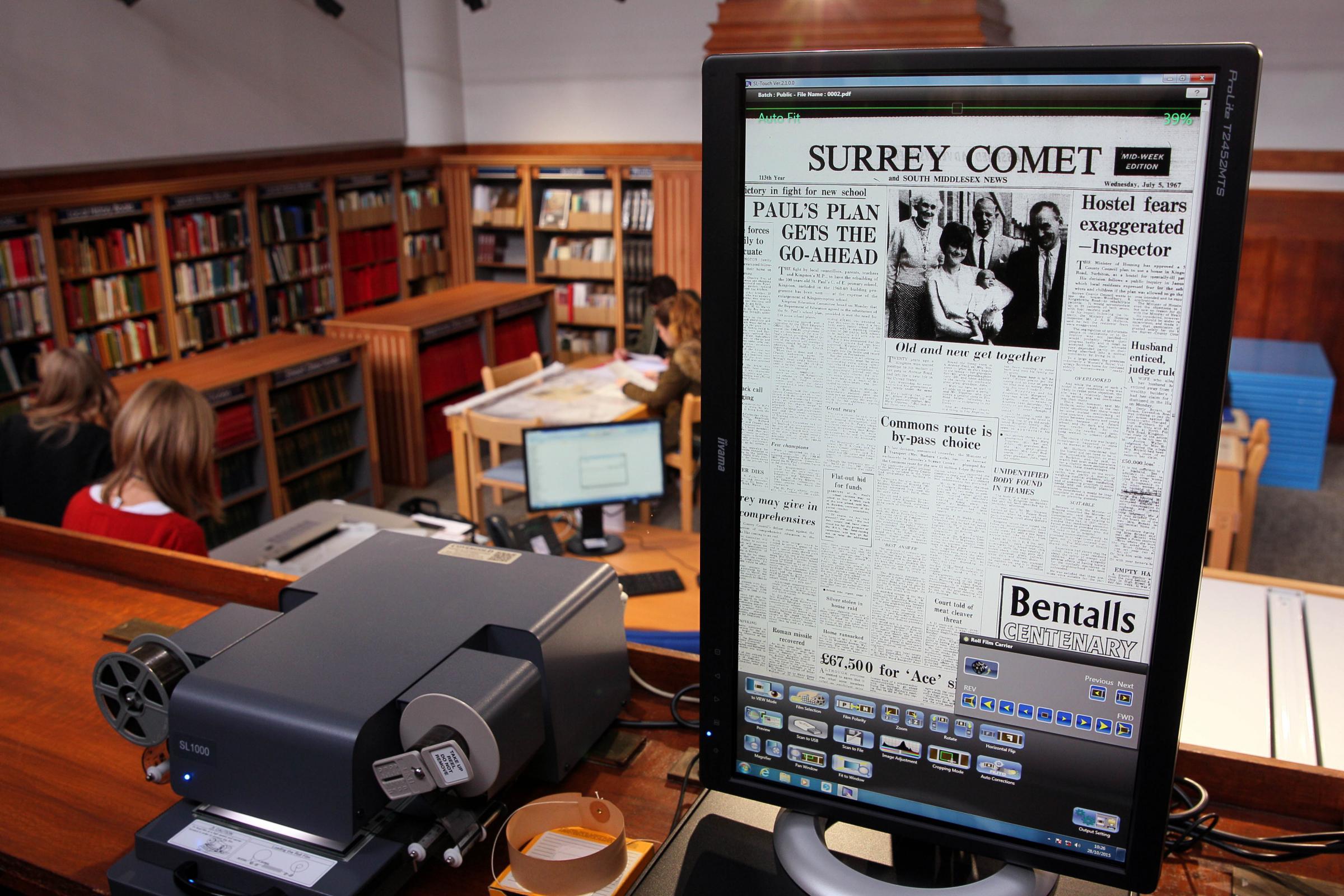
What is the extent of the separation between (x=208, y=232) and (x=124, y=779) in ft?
19.5

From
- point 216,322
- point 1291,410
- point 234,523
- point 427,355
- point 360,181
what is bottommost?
point 234,523

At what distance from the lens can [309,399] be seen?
5.63m

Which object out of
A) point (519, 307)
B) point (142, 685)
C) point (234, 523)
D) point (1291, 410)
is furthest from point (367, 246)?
point (142, 685)

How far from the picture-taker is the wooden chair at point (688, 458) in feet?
14.6

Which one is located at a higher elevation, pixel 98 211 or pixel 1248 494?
pixel 98 211

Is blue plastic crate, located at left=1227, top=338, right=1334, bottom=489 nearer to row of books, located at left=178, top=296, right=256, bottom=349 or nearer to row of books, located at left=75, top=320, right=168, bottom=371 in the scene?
row of books, located at left=178, top=296, right=256, bottom=349

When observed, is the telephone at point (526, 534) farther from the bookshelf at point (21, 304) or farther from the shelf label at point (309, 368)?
the bookshelf at point (21, 304)

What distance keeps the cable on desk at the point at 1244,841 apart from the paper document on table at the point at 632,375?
4210mm

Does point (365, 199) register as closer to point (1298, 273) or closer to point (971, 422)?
point (1298, 273)

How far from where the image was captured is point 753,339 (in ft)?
2.50

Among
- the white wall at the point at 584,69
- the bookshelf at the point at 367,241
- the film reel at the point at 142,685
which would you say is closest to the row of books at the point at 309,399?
the bookshelf at the point at 367,241

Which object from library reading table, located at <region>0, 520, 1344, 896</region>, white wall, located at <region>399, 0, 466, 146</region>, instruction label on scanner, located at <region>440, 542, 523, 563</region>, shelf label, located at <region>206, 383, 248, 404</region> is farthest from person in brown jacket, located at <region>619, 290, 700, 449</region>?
white wall, located at <region>399, 0, 466, 146</region>

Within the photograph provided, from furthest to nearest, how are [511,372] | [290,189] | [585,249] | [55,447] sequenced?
[585,249] → [290,189] → [511,372] → [55,447]

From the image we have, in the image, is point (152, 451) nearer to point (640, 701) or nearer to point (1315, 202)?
point (640, 701)
